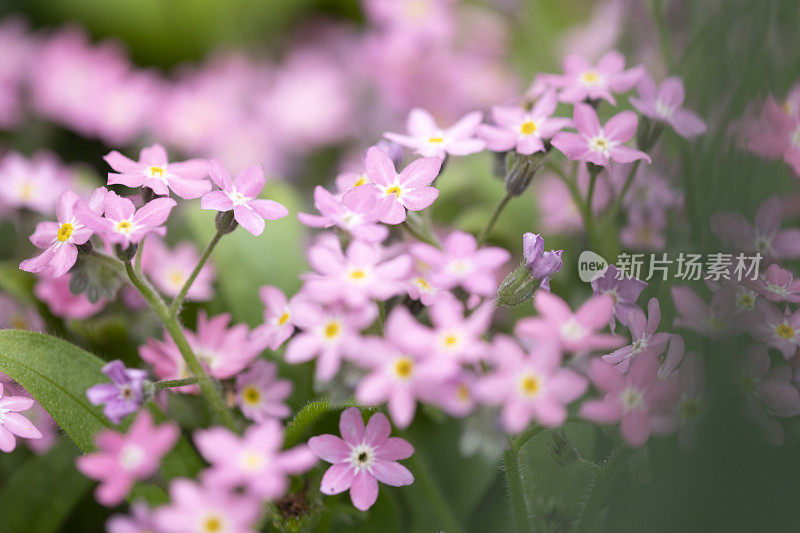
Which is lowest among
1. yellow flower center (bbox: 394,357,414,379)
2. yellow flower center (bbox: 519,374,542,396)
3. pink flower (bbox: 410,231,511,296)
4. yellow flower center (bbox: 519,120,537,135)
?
yellow flower center (bbox: 519,374,542,396)

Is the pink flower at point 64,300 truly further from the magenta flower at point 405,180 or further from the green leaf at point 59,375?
the magenta flower at point 405,180

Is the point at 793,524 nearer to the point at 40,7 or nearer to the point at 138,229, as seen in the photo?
the point at 138,229

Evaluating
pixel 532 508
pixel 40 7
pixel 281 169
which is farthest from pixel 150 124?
pixel 532 508

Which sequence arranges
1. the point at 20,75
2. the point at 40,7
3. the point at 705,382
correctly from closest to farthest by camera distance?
the point at 705,382, the point at 20,75, the point at 40,7

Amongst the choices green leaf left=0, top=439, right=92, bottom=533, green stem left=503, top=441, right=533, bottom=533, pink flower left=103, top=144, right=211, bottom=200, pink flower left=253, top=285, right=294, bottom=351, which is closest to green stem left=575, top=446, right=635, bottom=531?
green stem left=503, top=441, right=533, bottom=533

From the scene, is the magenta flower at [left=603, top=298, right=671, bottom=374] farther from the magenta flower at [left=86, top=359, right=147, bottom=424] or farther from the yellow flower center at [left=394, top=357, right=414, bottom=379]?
the magenta flower at [left=86, top=359, right=147, bottom=424]

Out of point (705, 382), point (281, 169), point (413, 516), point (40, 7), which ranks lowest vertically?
point (281, 169)

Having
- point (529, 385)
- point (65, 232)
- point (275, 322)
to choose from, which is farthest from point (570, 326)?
point (65, 232)
